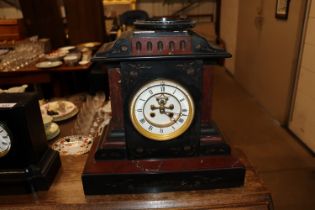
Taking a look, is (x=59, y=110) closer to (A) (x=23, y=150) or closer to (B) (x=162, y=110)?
(A) (x=23, y=150)

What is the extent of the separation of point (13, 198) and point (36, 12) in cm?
445

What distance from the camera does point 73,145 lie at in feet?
3.41

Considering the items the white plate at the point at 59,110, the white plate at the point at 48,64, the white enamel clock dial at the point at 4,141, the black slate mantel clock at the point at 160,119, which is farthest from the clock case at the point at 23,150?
the white plate at the point at 48,64

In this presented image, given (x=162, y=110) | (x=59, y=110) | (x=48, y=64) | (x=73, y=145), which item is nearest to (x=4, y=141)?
(x=73, y=145)

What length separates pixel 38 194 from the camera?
780 millimetres

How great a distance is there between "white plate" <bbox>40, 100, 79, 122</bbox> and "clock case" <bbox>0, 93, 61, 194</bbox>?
0.46 metres

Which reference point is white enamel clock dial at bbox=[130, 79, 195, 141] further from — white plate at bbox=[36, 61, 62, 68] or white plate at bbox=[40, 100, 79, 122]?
white plate at bbox=[36, 61, 62, 68]

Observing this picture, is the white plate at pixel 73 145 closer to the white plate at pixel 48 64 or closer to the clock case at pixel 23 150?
the clock case at pixel 23 150

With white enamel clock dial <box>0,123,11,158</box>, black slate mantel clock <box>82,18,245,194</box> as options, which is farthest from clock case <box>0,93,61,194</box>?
black slate mantel clock <box>82,18,245,194</box>

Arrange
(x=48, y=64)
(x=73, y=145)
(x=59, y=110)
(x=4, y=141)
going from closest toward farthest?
1. (x=4, y=141)
2. (x=73, y=145)
3. (x=59, y=110)
4. (x=48, y=64)

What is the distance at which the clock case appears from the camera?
714 millimetres

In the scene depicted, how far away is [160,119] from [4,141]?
1.36 ft

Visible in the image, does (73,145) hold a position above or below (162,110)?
below

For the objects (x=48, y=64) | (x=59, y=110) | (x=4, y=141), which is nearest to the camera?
(x=4, y=141)
